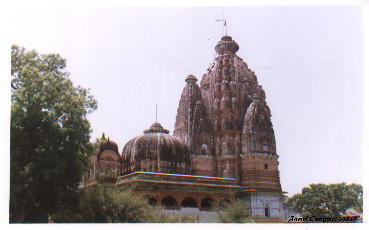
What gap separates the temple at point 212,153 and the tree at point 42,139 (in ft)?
24.9

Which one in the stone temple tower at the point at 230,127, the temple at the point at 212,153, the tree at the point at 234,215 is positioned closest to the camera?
the tree at the point at 234,215

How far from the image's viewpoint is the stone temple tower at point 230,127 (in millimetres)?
42250

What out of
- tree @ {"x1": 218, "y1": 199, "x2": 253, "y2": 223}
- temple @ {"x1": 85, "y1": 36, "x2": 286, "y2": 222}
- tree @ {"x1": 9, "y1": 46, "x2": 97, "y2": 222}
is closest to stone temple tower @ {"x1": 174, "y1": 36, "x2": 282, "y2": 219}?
temple @ {"x1": 85, "y1": 36, "x2": 286, "y2": 222}

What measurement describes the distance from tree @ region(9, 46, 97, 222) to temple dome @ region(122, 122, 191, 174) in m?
11.9

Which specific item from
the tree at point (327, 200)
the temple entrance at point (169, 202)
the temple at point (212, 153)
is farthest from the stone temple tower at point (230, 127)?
the tree at point (327, 200)

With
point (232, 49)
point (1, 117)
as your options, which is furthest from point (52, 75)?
point (232, 49)

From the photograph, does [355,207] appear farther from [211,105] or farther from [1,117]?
[1,117]

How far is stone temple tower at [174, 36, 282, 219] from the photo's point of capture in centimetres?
4225

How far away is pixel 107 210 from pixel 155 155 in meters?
14.3

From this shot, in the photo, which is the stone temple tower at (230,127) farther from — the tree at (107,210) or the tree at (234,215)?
the tree at (107,210)

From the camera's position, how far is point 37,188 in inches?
882

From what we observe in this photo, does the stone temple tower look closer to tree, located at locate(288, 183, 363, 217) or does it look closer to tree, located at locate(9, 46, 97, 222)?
tree, located at locate(288, 183, 363, 217)

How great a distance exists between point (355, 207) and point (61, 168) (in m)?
40.6

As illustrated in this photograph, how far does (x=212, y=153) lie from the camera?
44438mm
